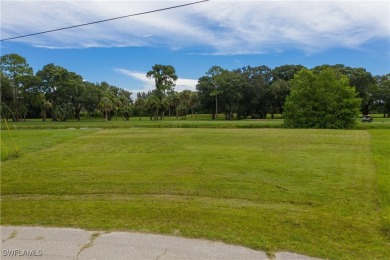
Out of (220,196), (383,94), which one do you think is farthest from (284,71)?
(220,196)

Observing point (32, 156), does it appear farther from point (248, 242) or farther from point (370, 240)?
point (370, 240)

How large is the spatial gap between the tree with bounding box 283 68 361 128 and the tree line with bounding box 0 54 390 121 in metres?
25.6

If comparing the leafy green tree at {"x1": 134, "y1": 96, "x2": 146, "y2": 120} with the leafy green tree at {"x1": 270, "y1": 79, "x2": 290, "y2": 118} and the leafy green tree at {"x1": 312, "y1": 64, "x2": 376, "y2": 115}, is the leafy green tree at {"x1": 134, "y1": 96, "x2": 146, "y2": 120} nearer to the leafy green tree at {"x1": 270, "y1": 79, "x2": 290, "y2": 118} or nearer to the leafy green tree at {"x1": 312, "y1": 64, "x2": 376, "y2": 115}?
the leafy green tree at {"x1": 270, "y1": 79, "x2": 290, "y2": 118}

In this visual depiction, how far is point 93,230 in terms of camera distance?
5.07 meters

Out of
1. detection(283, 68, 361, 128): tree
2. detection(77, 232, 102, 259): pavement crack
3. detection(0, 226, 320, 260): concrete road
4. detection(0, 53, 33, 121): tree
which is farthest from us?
detection(0, 53, 33, 121): tree

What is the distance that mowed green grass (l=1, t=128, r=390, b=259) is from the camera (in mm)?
4859

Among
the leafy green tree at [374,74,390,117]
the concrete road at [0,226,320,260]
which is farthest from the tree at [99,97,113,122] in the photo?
the concrete road at [0,226,320,260]

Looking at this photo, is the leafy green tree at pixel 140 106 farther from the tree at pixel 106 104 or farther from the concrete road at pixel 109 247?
the concrete road at pixel 109 247

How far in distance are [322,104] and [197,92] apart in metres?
41.2

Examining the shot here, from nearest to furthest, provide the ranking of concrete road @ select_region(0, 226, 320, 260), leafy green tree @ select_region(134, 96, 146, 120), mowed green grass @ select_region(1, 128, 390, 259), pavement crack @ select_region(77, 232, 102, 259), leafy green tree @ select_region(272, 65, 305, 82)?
concrete road @ select_region(0, 226, 320, 260)
pavement crack @ select_region(77, 232, 102, 259)
mowed green grass @ select_region(1, 128, 390, 259)
leafy green tree @ select_region(272, 65, 305, 82)
leafy green tree @ select_region(134, 96, 146, 120)

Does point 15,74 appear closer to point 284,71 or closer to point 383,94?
point 284,71

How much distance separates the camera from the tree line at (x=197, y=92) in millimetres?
66375

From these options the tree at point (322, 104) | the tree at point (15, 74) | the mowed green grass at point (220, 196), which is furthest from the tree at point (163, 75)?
the mowed green grass at point (220, 196)

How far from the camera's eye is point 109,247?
4.40 meters
